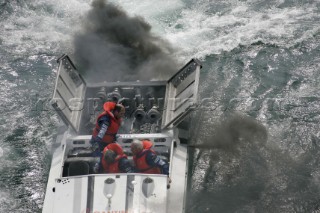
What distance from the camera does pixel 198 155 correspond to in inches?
461

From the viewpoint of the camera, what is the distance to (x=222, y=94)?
13633 mm

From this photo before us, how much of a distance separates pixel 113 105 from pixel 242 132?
12.2 feet

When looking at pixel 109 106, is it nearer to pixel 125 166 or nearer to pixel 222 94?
pixel 125 166

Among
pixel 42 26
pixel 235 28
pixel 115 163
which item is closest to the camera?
pixel 115 163

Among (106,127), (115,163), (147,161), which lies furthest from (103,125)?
(147,161)

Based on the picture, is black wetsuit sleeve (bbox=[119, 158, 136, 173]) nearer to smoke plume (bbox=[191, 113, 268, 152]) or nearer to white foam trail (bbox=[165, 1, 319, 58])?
smoke plume (bbox=[191, 113, 268, 152])

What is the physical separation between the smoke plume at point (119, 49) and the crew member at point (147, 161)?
4556 millimetres

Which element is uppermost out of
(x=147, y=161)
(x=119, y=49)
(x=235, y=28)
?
(x=235, y=28)

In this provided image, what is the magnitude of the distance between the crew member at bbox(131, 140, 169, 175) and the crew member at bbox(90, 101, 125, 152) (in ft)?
3.50

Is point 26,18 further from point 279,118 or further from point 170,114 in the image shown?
point 279,118

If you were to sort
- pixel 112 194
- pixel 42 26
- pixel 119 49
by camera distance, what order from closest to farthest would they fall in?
pixel 112 194 → pixel 119 49 → pixel 42 26

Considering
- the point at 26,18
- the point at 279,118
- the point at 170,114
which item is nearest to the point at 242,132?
the point at 279,118

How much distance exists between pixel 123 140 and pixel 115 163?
1170mm

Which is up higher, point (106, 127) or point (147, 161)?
point (106, 127)
